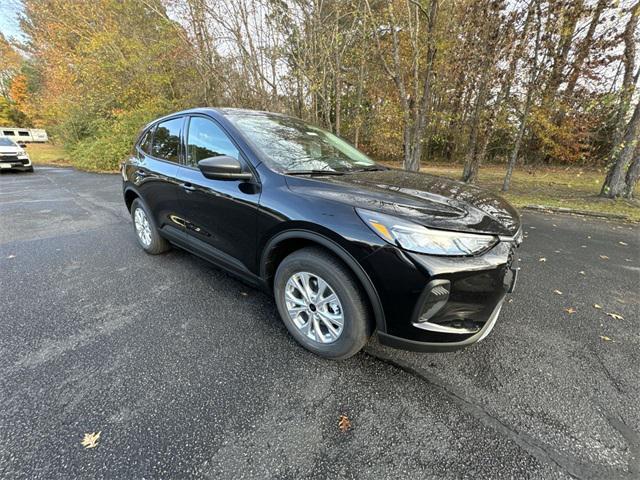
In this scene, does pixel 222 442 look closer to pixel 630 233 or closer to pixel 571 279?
pixel 571 279

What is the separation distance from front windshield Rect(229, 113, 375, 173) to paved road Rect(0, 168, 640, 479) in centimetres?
132

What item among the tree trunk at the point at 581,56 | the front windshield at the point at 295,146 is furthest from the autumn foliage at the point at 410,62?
the front windshield at the point at 295,146

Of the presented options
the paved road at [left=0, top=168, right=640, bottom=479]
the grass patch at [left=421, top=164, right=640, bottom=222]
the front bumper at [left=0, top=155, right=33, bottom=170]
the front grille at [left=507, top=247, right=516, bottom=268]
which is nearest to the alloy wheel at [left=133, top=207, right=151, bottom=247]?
the paved road at [left=0, top=168, right=640, bottom=479]

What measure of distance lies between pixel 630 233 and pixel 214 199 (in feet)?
22.4

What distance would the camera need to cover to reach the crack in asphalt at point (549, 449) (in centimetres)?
131

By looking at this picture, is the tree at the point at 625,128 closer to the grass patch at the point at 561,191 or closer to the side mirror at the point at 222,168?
the grass patch at the point at 561,191

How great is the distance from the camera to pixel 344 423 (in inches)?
60.8

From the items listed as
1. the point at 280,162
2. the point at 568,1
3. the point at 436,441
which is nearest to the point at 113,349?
the point at 280,162

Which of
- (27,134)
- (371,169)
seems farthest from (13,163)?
(27,134)

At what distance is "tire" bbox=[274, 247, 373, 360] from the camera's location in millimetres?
1721

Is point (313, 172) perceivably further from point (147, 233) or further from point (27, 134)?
point (27, 134)

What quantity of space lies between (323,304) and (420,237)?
76 cm

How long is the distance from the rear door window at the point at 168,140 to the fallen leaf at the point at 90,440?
2289mm

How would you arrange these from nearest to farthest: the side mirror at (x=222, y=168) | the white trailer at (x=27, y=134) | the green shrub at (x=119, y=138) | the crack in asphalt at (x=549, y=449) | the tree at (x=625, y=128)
A: the crack in asphalt at (x=549, y=449)
the side mirror at (x=222, y=168)
the tree at (x=625, y=128)
the green shrub at (x=119, y=138)
the white trailer at (x=27, y=134)
